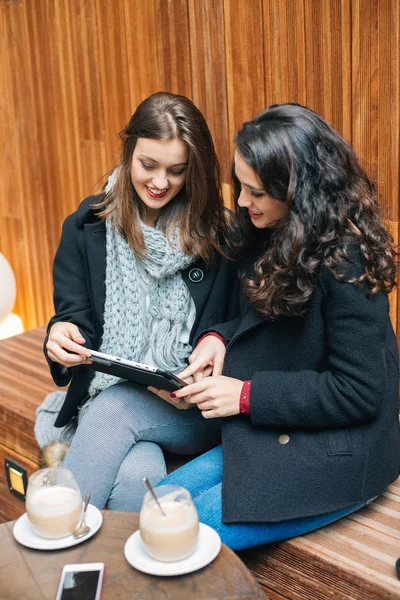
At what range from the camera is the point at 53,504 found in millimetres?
1339

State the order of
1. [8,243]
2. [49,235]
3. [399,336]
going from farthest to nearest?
[8,243] < [49,235] < [399,336]

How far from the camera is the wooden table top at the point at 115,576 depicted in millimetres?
1232

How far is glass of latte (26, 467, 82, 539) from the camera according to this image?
1.34 m

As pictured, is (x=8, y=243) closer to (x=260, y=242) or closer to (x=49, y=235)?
(x=49, y=235)

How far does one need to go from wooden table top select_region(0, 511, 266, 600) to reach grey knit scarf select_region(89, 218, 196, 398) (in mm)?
650

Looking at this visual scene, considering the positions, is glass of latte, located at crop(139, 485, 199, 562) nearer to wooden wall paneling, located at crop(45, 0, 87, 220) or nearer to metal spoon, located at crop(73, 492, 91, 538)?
metal spoon, located at crop(73, 492, 91, 538)

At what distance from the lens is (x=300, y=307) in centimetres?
163

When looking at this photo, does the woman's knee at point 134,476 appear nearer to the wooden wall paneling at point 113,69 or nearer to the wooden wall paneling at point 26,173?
the wooden wall paneling at point 113,69

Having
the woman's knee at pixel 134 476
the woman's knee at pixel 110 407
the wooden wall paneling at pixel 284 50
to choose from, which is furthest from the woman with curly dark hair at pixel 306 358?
the wooden wall paneling at pixel 284 50

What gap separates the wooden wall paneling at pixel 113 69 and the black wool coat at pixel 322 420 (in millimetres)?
1316

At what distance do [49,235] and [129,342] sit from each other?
58.2 inches

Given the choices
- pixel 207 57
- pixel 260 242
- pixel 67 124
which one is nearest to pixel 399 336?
pixel 260 242

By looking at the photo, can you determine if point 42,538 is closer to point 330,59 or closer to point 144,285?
point 144,285

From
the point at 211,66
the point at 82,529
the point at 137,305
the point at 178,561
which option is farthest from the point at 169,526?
the point at 211,66
